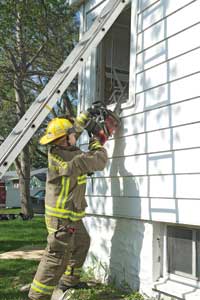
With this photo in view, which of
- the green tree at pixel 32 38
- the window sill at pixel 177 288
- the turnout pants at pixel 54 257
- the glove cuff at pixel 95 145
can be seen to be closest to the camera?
the window sill at pixel 177 288

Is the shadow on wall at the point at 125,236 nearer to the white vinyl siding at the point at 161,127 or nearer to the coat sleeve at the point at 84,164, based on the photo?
the white vinyl siding at the point at 161,127

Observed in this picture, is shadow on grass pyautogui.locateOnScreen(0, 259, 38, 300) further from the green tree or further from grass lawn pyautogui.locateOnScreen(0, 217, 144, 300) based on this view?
the green tree

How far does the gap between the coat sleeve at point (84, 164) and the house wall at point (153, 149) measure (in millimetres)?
440

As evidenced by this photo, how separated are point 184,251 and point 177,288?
35 cm

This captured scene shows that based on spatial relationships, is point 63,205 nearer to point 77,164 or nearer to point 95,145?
point 77,164

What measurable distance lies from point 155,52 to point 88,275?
288cm

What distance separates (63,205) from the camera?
4.29m

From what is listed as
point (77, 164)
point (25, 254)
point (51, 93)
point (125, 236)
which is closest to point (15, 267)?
point (25, 254)

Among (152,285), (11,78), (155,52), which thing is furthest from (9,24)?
(152,285)

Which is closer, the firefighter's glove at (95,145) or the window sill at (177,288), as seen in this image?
the window sill at (177,288)

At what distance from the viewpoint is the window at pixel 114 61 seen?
5828 millimetres

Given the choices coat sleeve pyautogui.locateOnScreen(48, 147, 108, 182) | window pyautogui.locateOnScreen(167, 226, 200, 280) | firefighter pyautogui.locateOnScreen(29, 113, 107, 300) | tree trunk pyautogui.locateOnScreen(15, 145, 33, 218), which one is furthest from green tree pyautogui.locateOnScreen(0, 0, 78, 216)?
window pyautogui.locateOnScreen(167, 226, 200, 280)

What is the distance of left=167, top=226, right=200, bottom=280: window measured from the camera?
387 centimetres

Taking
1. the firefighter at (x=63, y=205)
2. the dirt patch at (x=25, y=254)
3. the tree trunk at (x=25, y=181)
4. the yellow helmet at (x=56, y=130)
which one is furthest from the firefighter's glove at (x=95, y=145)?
the tree trunk at (x=25, y=181)
